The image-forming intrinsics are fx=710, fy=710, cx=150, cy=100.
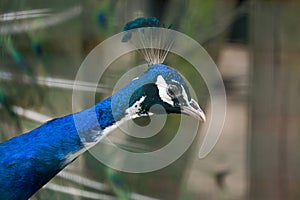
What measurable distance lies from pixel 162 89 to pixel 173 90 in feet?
0.05

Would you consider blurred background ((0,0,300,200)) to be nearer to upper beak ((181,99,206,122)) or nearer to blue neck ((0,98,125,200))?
blue neck ((0,98,125,200))

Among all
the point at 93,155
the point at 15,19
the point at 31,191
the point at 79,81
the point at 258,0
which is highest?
the point at 258,0

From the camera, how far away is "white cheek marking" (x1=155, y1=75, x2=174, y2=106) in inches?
40.1

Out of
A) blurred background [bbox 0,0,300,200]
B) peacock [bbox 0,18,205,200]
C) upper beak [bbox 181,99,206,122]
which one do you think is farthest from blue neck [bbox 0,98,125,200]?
blurred background [bbox 0,0,300,200]

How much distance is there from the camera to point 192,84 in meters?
1.55

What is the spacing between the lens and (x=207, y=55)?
5.54 ft

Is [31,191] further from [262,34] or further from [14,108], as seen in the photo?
[262,34]

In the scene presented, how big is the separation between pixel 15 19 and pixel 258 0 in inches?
24.2

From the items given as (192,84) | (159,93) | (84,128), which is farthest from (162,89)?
(192,84)

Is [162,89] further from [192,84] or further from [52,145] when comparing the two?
[192,84]

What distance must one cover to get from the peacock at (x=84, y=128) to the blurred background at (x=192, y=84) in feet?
0.96

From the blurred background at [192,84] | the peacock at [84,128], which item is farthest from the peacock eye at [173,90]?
the blurred background at [192,84]

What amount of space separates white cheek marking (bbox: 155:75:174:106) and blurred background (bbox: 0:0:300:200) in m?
0.43

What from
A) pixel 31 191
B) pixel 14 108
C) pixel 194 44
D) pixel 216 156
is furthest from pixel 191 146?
pixel 31 191
